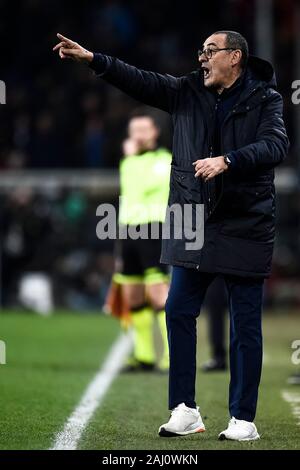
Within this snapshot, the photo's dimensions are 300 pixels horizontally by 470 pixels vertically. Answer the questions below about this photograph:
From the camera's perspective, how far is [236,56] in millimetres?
6754

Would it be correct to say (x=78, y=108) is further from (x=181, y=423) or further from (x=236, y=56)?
(x=181, y=423)

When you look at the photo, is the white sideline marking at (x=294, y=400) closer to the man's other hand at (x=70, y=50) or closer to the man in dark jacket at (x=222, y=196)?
the man in dark jacket at (x=222, y=196)

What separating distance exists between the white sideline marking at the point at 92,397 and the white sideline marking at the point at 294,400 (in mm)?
1287

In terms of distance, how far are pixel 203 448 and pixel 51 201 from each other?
13621mm

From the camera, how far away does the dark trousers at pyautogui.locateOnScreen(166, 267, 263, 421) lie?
6766 mm

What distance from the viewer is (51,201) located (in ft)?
64.6

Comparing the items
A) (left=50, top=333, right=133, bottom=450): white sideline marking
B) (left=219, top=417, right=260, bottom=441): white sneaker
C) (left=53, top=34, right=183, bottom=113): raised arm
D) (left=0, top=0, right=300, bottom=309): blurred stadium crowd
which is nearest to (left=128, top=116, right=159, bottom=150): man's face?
(left=50, top=333, right=133, bottom=450): white sideline marking

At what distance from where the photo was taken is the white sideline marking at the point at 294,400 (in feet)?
26.5

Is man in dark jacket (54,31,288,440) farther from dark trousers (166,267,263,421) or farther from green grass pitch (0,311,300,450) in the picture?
green grass pitch (0,311,300,450)

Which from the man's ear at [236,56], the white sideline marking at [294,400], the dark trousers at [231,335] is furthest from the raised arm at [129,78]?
the white sideline marking at [294,400]

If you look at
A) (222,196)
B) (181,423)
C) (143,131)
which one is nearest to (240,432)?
(181,423)

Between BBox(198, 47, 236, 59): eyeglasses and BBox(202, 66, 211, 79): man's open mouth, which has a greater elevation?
BBox(198, 47, 236, 59): eyeglasses

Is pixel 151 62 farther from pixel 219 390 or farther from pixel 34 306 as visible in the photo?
pixel 219 390

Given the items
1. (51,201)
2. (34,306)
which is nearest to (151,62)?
(51,201)
